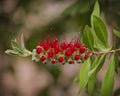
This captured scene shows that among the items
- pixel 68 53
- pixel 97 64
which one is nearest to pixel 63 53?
pixel 68 53

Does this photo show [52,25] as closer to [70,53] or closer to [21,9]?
[21,9]

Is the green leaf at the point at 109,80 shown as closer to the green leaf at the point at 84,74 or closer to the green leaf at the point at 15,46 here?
the green leaf at the point at 84,74

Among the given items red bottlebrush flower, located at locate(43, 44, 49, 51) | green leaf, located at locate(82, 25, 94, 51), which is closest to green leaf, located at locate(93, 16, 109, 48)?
green leaf, located at locate(82, 25, 94, 51)

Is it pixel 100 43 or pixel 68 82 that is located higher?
pixel 100 43

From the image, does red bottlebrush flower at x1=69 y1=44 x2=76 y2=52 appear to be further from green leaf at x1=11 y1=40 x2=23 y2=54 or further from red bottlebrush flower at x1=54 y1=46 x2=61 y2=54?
green leaf at x1=11 y1=40 x2=23 y2=54

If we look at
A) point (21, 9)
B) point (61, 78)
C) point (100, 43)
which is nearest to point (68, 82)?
point (61, 78)

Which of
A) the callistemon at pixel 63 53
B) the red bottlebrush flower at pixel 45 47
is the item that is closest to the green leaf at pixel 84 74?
the callistemon at pixel 63 53
